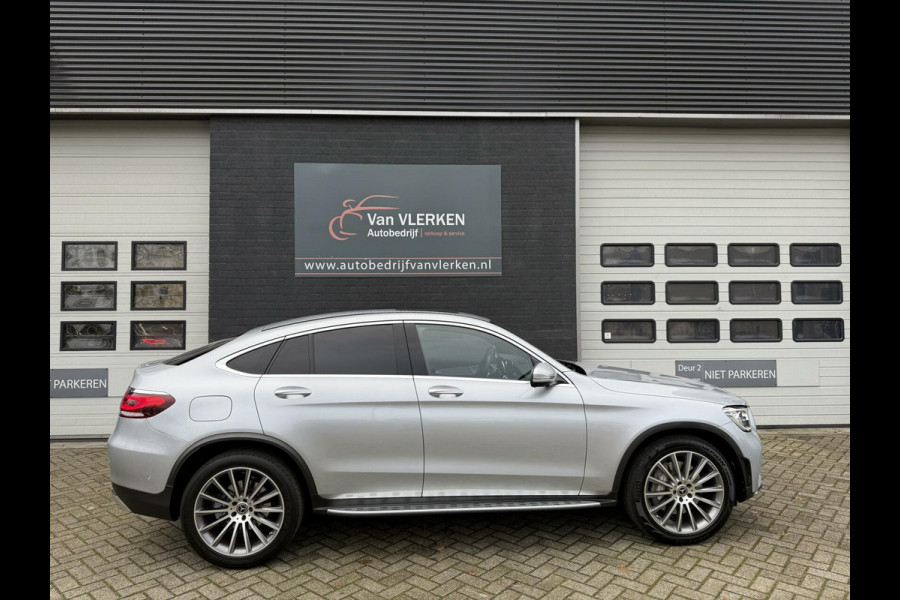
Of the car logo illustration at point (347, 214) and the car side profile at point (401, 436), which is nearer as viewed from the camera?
the car side profile at point (401, 436)

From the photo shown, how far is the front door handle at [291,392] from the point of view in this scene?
3.92 m

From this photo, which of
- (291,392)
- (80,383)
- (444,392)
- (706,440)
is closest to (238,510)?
(291,392)

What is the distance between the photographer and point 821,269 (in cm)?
773

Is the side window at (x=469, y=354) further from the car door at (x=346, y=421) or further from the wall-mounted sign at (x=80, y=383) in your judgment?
the wall-mounted sign at (x=80, y=383)

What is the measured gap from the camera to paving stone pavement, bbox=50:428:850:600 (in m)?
3.56

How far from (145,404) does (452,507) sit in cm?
216

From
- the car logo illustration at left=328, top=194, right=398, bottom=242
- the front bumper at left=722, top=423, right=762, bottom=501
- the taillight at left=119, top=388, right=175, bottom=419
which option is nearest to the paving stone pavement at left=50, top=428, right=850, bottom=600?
the front bumper at left=722, top=423, right=762, bottom=501

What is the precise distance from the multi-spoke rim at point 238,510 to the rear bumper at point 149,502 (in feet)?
0.63

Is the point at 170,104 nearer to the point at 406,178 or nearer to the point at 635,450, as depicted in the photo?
the point at 406,178

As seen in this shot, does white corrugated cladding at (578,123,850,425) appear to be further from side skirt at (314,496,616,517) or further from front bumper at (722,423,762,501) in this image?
side skirt at (314,496,616,517)

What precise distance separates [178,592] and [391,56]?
243 inches

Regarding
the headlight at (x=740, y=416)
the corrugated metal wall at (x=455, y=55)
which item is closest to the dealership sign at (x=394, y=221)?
the corrugated metal wall at (x=455, y=55)

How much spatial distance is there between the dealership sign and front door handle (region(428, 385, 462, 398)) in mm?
3237

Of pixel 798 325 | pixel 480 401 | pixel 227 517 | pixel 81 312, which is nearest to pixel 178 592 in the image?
pixel 227 517
